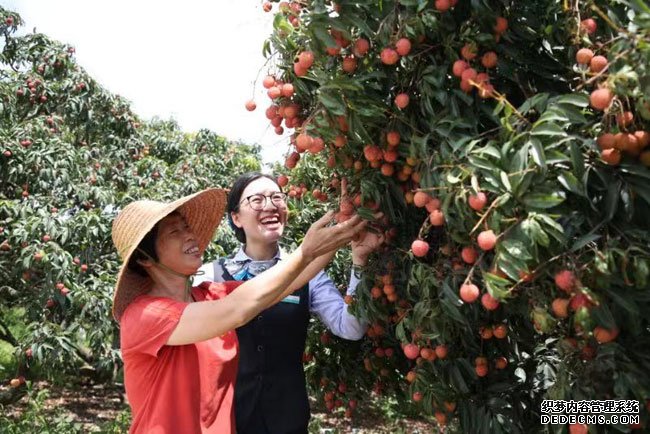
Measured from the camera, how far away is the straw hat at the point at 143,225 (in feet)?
6.22

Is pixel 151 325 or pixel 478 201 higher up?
pixel 478 201

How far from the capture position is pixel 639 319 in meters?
1.21

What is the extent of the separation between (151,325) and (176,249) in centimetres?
26

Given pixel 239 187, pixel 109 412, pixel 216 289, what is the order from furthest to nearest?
pixel 109 412 < pixel 239 187 < pixel 216 289

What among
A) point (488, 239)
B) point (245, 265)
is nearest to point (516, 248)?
point (488, 239)

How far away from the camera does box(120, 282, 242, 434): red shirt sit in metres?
1.78

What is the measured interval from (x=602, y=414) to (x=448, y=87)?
77 cm

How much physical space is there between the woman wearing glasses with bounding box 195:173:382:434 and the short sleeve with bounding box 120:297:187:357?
478 millimetres

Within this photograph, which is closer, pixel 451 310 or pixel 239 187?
pixel 451 310

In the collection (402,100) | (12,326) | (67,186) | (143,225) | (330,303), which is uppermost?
(67,186)

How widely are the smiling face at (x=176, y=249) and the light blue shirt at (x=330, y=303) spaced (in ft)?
1.24

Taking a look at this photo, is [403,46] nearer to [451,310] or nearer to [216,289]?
[451,310]

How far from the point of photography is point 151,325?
1.78 m

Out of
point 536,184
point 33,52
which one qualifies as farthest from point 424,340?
point 33,52
